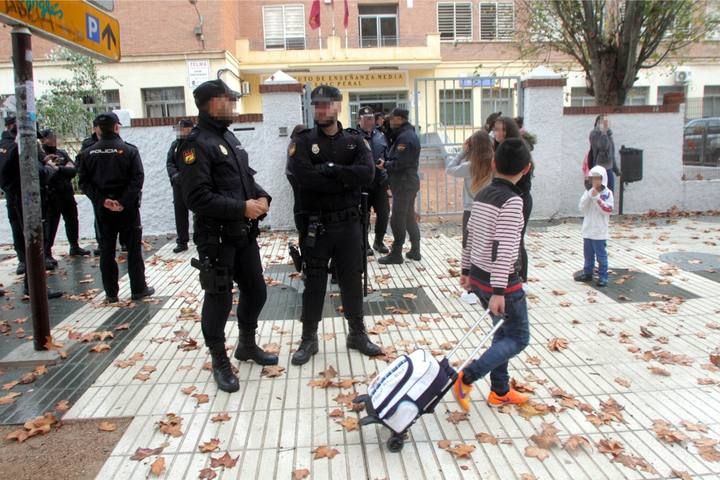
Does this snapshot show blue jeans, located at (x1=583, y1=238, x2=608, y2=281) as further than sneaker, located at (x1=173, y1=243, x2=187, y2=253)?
No

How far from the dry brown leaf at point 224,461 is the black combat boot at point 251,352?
126 cm

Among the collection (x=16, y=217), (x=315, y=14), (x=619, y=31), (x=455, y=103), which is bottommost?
(x=16, y=217)

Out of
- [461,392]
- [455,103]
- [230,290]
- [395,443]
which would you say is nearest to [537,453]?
[461,392]

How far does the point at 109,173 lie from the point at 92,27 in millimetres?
1626

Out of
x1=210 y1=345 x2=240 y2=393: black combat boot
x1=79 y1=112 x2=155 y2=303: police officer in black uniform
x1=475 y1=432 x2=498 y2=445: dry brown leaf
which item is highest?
x1=79 y1=112 x2=155 y2=303: police officer in black uniform

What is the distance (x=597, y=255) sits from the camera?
659 cm

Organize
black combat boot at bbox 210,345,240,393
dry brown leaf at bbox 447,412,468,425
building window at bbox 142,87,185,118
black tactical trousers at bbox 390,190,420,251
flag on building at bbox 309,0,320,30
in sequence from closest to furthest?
dry brown leaf at bbox 447,412,468,425, black combat boot at bbox 210,345,240,393, black tactical trousers at bbox 390,190,420,251, flag on building at bbox 309,0,320,30, building window at bbox 142,87,185,118

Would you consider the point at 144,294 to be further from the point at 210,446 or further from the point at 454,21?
the point at 454,21

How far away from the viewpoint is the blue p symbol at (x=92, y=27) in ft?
16.3

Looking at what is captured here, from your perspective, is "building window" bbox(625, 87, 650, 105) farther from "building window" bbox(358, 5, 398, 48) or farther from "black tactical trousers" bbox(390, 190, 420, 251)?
"black tactical trousers" bbox(390, 190, 420, 251)

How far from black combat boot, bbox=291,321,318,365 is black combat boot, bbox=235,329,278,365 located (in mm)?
196

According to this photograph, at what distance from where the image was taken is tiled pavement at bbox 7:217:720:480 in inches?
130

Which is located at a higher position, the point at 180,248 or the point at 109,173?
the point at 109,173

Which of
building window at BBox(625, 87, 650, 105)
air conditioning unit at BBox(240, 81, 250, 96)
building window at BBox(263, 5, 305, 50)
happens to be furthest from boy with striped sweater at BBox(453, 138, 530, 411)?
building window at BBox(625, 87, 650, 105)
